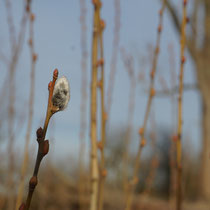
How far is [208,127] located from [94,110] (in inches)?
173

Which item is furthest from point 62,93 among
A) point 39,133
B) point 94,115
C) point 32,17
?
point 32,17

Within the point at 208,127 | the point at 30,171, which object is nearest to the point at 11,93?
the point at 30,171

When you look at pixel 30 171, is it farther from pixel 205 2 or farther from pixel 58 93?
pixel 205 2

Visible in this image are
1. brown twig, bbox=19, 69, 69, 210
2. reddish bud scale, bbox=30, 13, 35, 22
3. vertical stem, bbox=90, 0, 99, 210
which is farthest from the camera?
reddish bud scale, bbox=30, 13, 35, 22

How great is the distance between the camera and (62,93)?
0.31 m

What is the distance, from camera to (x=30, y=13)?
29.2 inches

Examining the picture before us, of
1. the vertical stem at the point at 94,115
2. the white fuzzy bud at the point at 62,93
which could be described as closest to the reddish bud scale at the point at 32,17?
the vertical stem at the point at 94,115

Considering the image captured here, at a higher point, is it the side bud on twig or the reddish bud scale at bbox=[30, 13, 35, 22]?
the reddish bud scale at bbox=[30, 13, 35, 22]

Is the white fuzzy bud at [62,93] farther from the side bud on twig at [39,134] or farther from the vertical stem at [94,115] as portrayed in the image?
the vertical stem at [94,115]

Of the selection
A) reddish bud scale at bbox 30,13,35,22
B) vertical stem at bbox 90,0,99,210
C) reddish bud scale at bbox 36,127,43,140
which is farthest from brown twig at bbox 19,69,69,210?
reddish bud scale at bbox 30,13,35,22

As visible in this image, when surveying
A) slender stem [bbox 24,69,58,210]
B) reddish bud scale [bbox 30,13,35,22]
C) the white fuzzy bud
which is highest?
reddish bud scale [bbox 30,13,35,22]

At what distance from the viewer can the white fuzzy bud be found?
1.00 feet

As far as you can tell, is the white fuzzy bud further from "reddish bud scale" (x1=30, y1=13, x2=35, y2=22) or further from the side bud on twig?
"reddish bud scale" (x1=30, y1=13, x2=35, y2=22)

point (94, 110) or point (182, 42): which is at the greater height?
point (182, 42)
